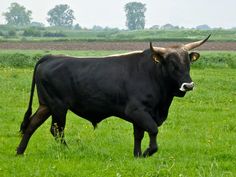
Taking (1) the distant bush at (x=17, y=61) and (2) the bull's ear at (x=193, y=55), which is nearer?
(2) the bull's ear at (x=193, y=55)

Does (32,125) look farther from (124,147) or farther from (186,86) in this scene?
(186,86)

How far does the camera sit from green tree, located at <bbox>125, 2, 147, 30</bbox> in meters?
170

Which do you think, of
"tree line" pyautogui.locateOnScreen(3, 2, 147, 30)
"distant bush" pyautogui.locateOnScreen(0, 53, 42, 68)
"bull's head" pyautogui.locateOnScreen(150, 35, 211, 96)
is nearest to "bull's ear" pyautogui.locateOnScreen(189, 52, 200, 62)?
"bull's head" pyautogui.locateOnScreen(150, 35, 211, 96)

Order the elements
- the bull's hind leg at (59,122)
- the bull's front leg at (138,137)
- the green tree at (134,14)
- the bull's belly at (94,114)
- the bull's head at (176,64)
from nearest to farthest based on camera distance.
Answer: the bull's head at (176,64) < the bull's front leg at (138,137) < the bull's belly at (94,114) < the bull's hind leg at (59,122) < the green tree at (134,14)

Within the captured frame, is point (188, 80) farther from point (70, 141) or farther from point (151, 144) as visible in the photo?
point (70, 141)

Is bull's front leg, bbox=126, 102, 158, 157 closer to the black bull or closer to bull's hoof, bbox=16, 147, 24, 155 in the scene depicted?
the black bull

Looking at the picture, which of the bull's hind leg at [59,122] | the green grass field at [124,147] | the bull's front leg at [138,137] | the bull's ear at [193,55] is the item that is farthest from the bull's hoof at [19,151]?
the bull's ear at [193,55]

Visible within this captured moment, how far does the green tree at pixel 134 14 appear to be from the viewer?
16975 cm

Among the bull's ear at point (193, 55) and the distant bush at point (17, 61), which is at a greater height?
the bull's ear at point (193, 55)

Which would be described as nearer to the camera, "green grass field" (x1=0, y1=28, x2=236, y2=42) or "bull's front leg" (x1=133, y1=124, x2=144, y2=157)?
"bull's front leg" (x1=133, y1=124, x2=144, y2=157)

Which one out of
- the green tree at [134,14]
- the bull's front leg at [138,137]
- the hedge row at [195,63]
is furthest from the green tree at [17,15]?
the bull's front leg at [138,137]

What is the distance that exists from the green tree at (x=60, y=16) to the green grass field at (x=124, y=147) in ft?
514

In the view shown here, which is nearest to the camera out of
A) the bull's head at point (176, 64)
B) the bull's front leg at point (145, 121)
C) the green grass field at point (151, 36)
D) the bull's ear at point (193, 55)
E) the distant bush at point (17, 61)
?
the bull's head at point (176, 64)

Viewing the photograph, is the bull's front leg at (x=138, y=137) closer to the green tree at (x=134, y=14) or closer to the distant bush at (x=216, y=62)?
the distant bush at (x=216, y=62)
